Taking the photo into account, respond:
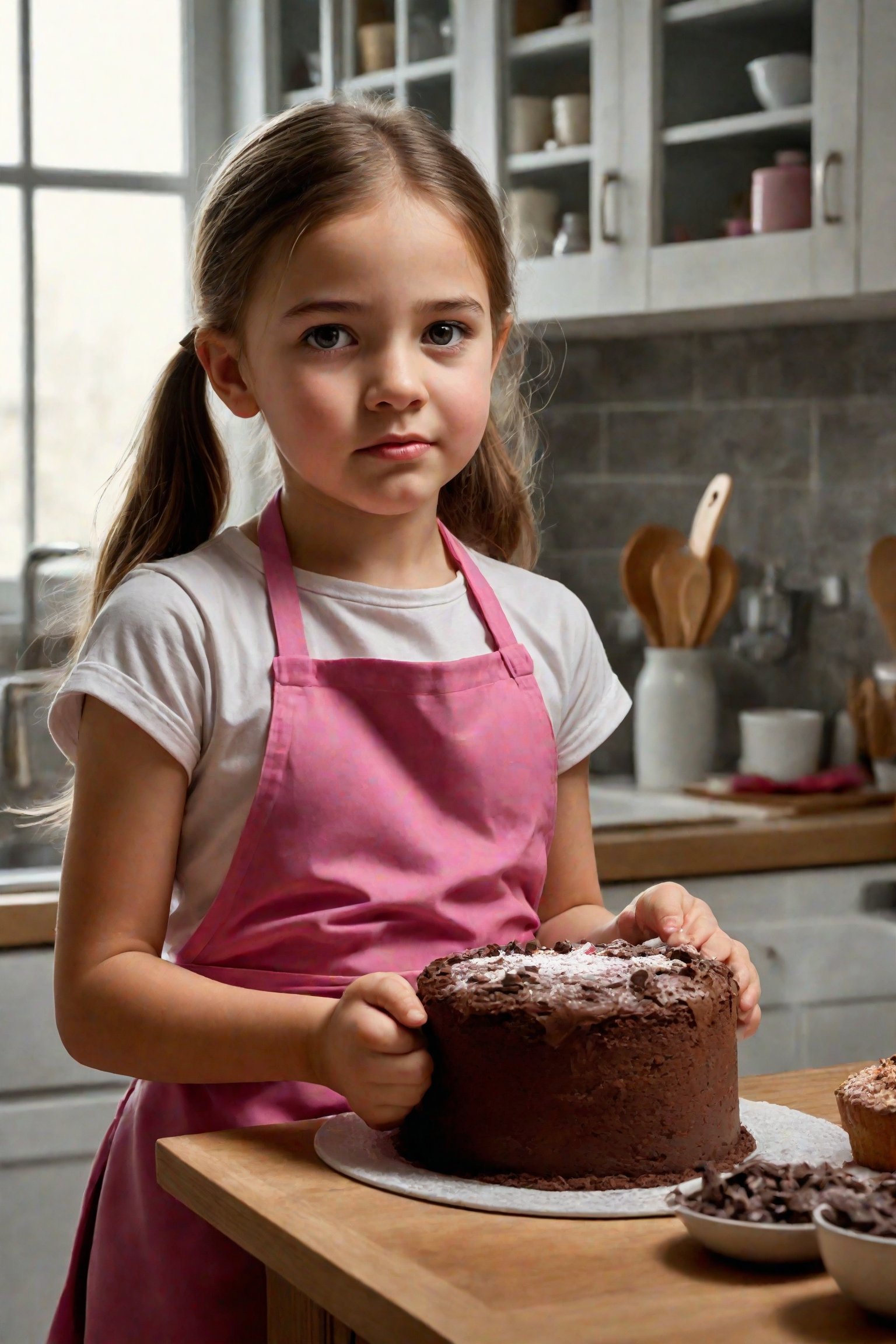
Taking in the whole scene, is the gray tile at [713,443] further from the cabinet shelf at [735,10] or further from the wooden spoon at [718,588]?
the cabinet shelf at [735,10]

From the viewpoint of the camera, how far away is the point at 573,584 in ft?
10.0

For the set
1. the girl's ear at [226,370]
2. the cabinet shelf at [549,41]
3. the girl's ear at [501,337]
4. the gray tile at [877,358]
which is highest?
the cabinet shelf at [549,41]

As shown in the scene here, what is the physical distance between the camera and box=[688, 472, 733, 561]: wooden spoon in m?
2.68

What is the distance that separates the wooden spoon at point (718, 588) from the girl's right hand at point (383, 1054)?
1.94 metres

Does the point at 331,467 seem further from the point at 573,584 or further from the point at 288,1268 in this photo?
the point at 573,584

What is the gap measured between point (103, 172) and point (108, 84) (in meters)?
0.16

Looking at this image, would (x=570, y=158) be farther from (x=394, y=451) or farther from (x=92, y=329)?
(x=394, y=451)

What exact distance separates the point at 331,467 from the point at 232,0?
7.57ft

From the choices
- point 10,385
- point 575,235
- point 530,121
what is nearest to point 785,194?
point 575,235

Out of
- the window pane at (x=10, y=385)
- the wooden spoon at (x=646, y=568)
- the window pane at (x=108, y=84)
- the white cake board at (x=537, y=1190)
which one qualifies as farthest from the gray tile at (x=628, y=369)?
the white cake board at (x=537, y=1190)

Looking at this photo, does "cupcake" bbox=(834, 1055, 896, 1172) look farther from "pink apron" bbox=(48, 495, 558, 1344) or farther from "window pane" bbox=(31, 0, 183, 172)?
"window pane" bbox=(31, 0, 183, 172)

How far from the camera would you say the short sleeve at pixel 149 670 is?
1009 millimetres

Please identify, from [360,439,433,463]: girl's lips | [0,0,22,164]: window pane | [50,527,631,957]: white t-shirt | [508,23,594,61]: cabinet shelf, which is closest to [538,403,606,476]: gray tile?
[508,23,594,61]: cabinet shelf

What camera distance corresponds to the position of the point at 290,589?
1111 mm
